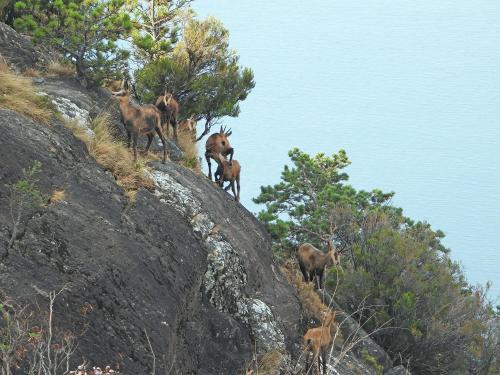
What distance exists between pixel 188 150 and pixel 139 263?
6252 mm

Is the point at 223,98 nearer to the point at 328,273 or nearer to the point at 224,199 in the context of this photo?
the point at 328,273

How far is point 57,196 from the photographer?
1188 centimetres

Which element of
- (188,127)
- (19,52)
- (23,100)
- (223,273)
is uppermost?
(188,127)

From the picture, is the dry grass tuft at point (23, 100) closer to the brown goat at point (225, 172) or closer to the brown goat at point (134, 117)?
the brown goat at point (134, 117)

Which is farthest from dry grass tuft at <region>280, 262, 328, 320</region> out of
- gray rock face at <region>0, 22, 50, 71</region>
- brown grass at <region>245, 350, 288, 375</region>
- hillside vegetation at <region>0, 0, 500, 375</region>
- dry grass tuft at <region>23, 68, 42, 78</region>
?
gray rock face at <region>0, 22, 50, 71</region>

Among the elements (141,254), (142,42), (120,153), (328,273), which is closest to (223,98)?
(142,42)

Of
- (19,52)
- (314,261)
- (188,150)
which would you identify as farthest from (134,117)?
(314,261)

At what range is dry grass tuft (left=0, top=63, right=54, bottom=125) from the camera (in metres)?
13.3

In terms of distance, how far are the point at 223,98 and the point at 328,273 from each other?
6380 mm

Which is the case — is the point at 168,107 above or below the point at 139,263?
above

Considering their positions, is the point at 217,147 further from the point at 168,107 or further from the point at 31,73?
the point at 31,73

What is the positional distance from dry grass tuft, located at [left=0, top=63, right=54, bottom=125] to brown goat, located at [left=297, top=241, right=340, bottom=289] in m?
8.49

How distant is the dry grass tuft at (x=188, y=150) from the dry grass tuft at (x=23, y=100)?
3.62m

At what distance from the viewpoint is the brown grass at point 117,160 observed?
1388 centimetres
